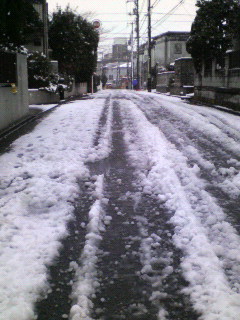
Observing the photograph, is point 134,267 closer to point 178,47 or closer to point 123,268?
point 123,268

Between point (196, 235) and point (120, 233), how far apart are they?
78 centimetres

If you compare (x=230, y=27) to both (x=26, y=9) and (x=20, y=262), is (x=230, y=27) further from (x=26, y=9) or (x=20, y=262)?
(x=20, y=262)

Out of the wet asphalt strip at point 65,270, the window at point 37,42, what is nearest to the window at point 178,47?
the window at point 37,42

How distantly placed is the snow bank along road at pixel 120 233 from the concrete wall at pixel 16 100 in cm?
325

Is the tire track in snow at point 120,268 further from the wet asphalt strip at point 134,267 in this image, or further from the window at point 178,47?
the window at point 178,47

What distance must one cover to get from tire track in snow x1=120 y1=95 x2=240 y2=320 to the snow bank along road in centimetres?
1

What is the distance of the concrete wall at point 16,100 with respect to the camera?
33.9ft

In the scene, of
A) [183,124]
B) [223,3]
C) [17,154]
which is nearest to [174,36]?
[223,3]

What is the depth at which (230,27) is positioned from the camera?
19016mm

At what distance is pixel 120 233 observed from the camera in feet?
12.4

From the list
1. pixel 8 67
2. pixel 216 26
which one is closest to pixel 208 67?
pixel 216 26

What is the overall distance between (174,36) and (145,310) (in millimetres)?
54609

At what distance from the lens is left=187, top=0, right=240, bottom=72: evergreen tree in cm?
1884

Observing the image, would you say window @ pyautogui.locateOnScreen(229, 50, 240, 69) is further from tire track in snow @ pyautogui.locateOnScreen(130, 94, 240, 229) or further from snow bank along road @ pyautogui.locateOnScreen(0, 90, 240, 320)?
snow bank along road @ pyautogui.locateOnScreen(0, 90, 240, 320)
